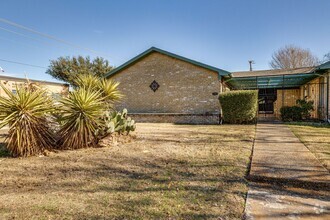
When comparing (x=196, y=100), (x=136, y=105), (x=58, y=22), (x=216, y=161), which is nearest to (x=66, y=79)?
(x=58, y=22)

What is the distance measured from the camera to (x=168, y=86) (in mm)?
16438

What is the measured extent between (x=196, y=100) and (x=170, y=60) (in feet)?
12.6

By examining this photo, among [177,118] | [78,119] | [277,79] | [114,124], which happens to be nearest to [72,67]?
[177,118]

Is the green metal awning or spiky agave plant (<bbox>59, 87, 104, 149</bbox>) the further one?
the green metal awning

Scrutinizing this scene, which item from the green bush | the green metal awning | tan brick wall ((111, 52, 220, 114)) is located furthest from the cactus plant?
the green metal awning

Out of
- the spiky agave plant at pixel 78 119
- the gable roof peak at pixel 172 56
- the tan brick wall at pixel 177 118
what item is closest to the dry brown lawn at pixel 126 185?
the spiky agave plant at pixel 78 119

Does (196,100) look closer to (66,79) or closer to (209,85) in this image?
(209,85)

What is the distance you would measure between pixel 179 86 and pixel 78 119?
10.9 metres

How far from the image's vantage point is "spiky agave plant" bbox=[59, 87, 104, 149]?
6.13m

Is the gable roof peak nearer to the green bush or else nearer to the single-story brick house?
the single-story brick house

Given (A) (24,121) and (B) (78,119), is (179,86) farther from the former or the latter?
(A) (24,121)

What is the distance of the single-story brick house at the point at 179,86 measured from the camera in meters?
14.9

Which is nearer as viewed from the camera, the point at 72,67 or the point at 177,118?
the point at 177,118

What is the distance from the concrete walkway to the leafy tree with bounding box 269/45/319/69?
1417 inches
